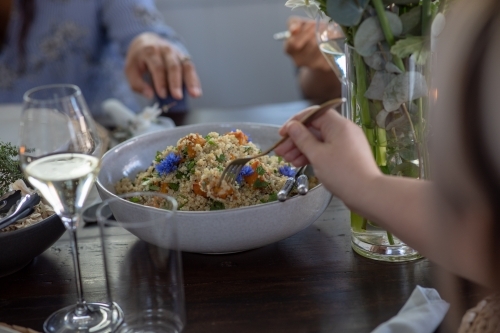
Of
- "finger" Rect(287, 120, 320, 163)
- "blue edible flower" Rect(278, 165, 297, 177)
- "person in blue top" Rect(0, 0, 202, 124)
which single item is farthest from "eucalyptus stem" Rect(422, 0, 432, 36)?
"person in blue top" Rect(0, 0, 202, 124)

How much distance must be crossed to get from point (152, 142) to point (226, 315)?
488 millimetres

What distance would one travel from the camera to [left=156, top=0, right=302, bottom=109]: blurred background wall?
3342 mm

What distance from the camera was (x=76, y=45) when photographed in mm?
2336

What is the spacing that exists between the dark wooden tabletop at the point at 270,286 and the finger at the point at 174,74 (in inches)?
32.0

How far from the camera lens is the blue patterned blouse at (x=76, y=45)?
227cm

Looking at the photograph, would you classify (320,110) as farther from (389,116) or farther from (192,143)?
(192,143)

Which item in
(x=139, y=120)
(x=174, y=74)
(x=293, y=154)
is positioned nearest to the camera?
(x=293, y=154)

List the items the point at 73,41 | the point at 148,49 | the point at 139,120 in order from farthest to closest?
the point at 73,41
the point at 148,49
the point at 139,120

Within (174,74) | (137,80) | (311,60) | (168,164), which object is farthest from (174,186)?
(311,60)

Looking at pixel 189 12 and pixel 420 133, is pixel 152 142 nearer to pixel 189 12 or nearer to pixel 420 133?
pixel 420 133

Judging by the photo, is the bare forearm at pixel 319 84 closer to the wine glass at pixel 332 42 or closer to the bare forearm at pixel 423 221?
the wine glass at pixel 332 42

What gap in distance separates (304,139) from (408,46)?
0.19 meters

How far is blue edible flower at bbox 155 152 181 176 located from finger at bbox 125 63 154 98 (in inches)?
33.2

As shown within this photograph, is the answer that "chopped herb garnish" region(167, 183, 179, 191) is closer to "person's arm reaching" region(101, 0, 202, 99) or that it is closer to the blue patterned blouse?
"person's arm reaching" region(101, 0, 202, 99)
